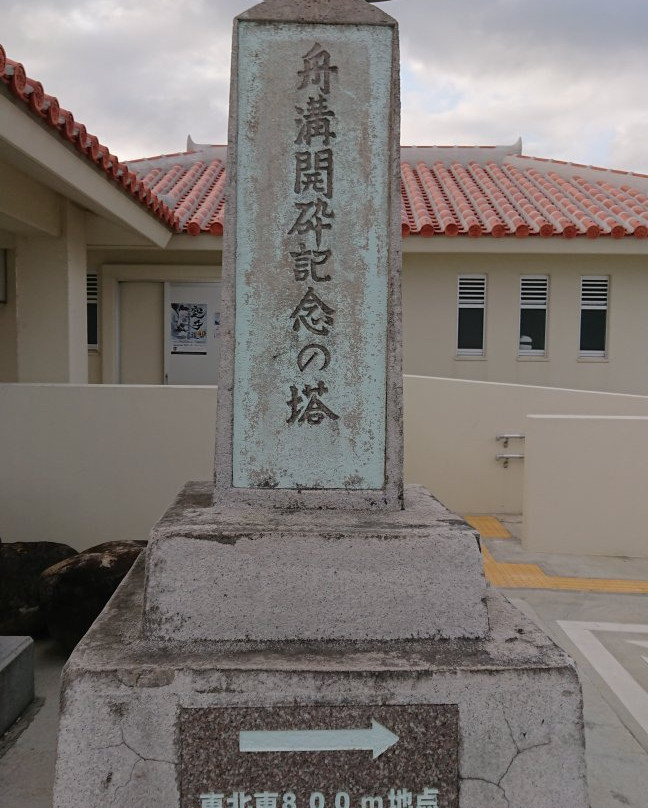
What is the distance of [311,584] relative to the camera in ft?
8.95

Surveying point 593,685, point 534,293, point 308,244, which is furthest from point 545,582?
point 534,293

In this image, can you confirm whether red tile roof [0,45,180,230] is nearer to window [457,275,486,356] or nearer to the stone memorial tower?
the stone memorial tower

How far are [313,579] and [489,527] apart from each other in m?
5.05

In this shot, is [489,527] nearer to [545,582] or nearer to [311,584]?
[545,582]

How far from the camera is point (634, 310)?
405 inches

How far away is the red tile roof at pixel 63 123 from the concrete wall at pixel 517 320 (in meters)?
4.27

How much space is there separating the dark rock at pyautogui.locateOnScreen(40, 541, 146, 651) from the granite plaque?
2.38 m

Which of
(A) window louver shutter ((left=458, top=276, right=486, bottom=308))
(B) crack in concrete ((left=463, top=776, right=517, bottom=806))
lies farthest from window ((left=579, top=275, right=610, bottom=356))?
(B) crack in concrete ((left=463, top=776, right=517, bottom=806))

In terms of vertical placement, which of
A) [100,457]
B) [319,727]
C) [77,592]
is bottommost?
[77,592]

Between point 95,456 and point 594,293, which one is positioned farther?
point 594,293

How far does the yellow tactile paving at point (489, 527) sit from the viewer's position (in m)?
7.14

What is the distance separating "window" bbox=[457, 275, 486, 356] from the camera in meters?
10.4

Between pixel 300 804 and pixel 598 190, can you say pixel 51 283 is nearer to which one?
pixel 300 804

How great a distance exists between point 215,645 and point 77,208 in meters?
5.93
